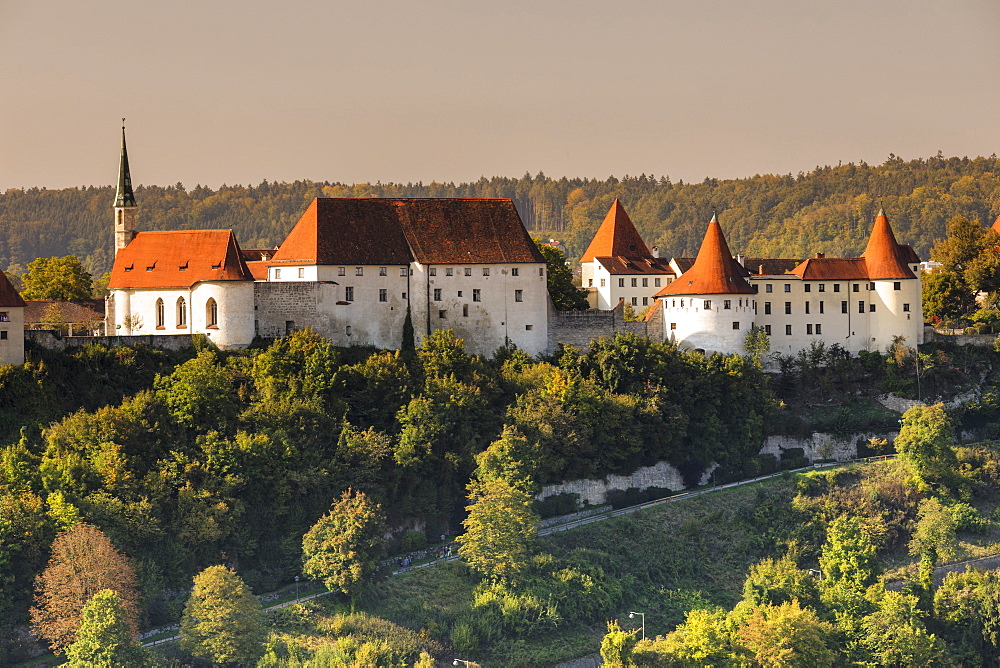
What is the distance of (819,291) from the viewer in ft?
274

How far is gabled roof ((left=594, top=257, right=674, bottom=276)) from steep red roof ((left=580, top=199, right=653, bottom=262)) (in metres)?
0.65

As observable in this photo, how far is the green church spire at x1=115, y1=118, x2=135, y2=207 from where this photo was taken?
3127 inches

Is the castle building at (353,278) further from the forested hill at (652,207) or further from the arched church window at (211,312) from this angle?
the forested hill at (652,207)

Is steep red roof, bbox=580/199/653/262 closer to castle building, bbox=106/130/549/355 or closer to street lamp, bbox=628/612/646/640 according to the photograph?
castle building, bbox=106/130/549/355

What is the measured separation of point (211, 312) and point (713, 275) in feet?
75.2

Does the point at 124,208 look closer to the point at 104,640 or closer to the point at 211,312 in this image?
the point at 211,312

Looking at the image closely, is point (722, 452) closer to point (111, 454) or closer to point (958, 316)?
point (958, 316)

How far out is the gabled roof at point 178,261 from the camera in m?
72.2

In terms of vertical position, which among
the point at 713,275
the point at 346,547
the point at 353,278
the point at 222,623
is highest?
the point at 353,278

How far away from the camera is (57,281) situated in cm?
8400

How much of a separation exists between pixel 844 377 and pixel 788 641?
24.8 m

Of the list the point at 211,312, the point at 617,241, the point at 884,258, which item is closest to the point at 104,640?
the point at 211,312

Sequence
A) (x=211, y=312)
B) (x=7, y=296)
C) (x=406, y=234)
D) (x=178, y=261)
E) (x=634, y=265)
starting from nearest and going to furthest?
(x=7, y=296), (x=211, y=312), (x=178, y=261), (x=406, y=234), (x=634, y=265)

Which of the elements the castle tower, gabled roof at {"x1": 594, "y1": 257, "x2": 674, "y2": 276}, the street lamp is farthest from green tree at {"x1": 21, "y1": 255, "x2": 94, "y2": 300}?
the street lamp
